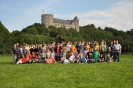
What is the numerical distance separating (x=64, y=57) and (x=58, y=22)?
14356 centimetres

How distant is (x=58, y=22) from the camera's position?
165500mm

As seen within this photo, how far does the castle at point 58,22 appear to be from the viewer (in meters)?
154

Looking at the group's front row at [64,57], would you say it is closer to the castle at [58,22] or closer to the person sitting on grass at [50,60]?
the person sitting on grass at [50,60]

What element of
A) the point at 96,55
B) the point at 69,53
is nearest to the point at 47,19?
the point at 69,53

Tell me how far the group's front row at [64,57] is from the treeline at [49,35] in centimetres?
1026

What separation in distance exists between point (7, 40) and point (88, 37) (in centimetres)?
7984

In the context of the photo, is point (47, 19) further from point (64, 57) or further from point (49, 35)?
point (64, 57)

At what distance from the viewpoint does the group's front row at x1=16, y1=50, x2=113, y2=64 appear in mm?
22391

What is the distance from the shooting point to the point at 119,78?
1234 centimetres

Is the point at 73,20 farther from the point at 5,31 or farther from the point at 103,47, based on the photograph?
the point at 103,47

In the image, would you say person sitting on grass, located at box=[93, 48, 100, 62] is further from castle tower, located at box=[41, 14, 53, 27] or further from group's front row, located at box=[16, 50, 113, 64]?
castle tower, located at box=[41, 14, 53, 27]

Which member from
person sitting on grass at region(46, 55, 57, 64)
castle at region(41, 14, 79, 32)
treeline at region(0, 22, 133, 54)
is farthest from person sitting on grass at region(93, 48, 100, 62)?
castle at region(41, 14, 79, 32)

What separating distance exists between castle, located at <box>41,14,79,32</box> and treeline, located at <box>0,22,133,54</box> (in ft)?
23.4

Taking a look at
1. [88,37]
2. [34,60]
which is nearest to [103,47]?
[34,60]
